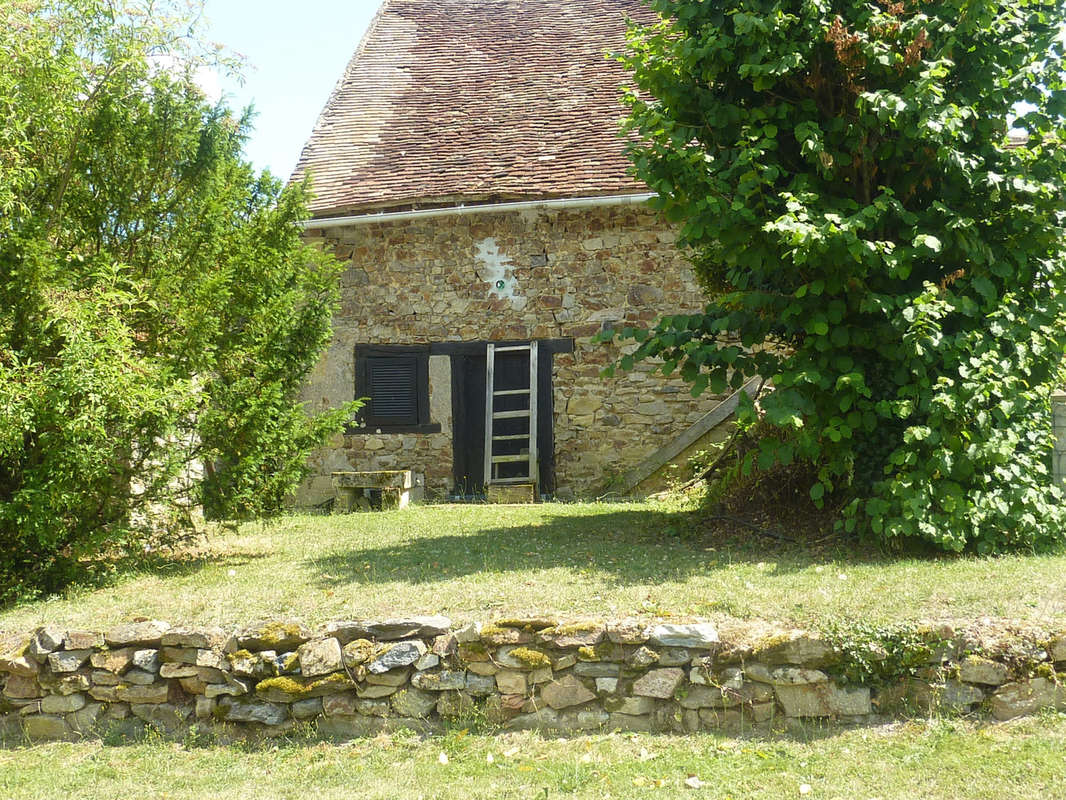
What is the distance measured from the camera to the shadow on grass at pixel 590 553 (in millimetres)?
6043

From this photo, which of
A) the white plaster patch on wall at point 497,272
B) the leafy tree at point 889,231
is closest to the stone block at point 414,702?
the leafy tree at point 889,231

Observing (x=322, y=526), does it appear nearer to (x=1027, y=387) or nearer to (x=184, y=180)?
(x=184, y=180)

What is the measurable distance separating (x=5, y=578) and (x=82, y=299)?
6.08 ft

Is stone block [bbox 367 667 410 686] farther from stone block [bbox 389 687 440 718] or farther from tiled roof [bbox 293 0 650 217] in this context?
tiled roof [bbox 293 0 650 217]

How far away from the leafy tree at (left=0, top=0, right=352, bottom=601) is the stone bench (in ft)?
10.2

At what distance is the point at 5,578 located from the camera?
6078 millimetres

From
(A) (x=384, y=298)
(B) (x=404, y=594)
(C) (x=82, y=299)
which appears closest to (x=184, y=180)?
(C) (x=82, y=299)

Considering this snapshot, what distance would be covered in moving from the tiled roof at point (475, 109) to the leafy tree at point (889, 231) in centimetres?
392

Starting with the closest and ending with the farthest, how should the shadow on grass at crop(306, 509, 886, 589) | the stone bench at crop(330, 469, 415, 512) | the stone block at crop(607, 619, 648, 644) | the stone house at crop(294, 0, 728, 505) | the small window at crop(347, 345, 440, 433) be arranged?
Result: the stone block at crop(607, 619, 648, 644) < the shadow on grass at crop(306, 509, 886, 589) < the stone bench at crop(330, 469, 415, 512) < the stone house at crop(294, 0, 728, 505) < the small window at crop(347, 345, 440, 433)

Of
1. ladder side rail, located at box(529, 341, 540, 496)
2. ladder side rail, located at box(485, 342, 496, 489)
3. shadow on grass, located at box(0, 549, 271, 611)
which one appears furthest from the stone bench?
shadow on grass, located at box(0, 549, 271, 611)

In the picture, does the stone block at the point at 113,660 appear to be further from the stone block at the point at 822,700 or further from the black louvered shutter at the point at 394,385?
the black louvered shutter at the point at 394,385

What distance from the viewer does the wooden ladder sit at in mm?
11102

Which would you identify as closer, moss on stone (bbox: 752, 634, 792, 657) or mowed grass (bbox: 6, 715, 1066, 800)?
mowed grass (bbox: 6, 715, 1066, 800)

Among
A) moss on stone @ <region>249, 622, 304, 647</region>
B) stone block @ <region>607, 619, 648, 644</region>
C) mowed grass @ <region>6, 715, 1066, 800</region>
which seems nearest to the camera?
mowed grass @ <region>6, 715, 1066, 800</region>
